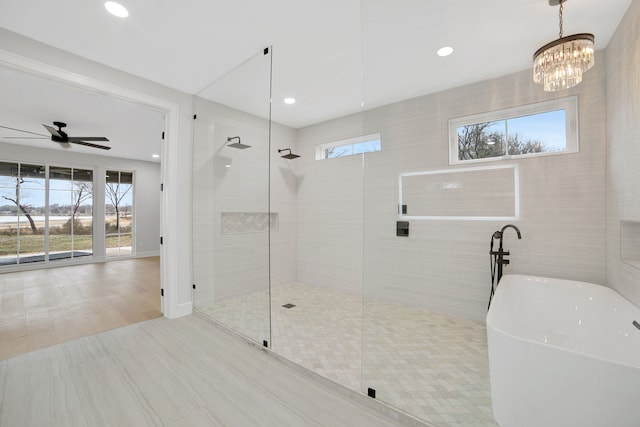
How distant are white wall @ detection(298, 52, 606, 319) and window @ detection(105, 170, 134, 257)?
25.3 ft

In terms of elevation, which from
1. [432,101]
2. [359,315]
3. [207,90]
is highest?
[207,90]

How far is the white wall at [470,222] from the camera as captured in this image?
6.28ft

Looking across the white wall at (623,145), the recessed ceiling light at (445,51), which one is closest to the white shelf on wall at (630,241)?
the white wall at (623,145)

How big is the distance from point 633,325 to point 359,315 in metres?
2.11

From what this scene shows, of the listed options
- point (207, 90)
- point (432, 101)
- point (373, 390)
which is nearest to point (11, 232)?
point (207, 90)

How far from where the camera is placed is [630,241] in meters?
1.73

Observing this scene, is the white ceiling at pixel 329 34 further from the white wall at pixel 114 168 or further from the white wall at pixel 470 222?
the white wall at pixel 114 168

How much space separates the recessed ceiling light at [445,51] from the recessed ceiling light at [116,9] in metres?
2.42

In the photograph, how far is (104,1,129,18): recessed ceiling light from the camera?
189 centimetres

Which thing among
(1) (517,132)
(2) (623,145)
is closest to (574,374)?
(2) (623,145)

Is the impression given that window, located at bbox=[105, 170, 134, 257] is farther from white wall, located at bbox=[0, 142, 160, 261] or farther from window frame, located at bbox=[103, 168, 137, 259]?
white wall, located at bbox=[0, 142, 160, 261]

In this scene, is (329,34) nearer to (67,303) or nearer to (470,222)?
(470,222)

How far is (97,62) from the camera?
255 centimetres

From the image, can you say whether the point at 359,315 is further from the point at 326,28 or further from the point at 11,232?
the point at 11,232
